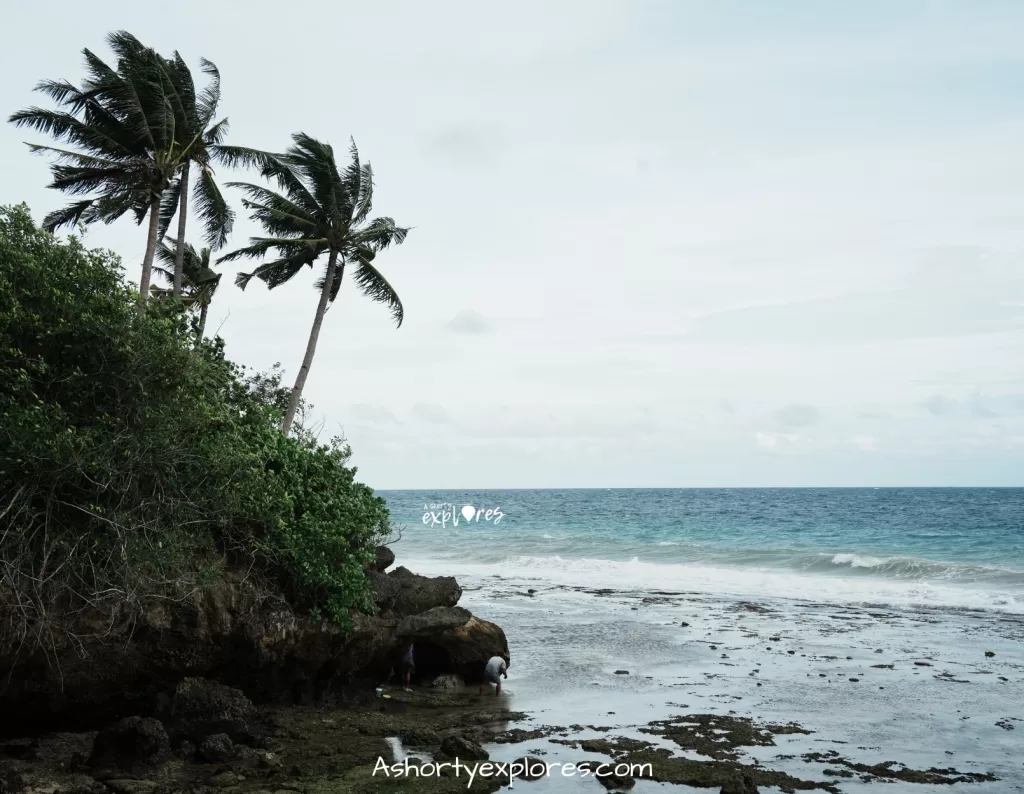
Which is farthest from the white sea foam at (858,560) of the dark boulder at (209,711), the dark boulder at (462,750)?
the dark boulder at (209,711)

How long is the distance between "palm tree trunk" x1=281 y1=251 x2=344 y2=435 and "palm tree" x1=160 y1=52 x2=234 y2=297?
3.04 m

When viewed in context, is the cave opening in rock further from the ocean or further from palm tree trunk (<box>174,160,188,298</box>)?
palm tree trunk (<box>174,160,188,298</box>)

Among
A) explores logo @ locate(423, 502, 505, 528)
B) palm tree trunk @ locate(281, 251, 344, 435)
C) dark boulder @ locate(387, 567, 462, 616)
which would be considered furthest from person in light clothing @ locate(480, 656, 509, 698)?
explores logo @ locate(423, 502, 505, 528)

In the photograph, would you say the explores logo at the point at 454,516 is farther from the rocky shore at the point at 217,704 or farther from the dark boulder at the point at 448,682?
the rocky shore at the point at 217,704

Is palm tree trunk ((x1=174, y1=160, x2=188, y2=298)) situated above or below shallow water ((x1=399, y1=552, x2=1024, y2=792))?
above

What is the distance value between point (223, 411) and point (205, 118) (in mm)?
11678

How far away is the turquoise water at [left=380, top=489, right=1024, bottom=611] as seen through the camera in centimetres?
3169

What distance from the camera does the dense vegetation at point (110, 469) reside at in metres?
10.2

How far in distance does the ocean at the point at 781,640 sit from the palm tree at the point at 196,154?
10906 mm

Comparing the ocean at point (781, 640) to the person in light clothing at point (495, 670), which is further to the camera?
the person in light clothing at point (495, 670)

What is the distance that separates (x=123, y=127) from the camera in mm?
20172

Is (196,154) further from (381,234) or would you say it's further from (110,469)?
(110,469)

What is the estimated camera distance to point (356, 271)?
24297mm

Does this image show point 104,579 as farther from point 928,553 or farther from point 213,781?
point 928,553
